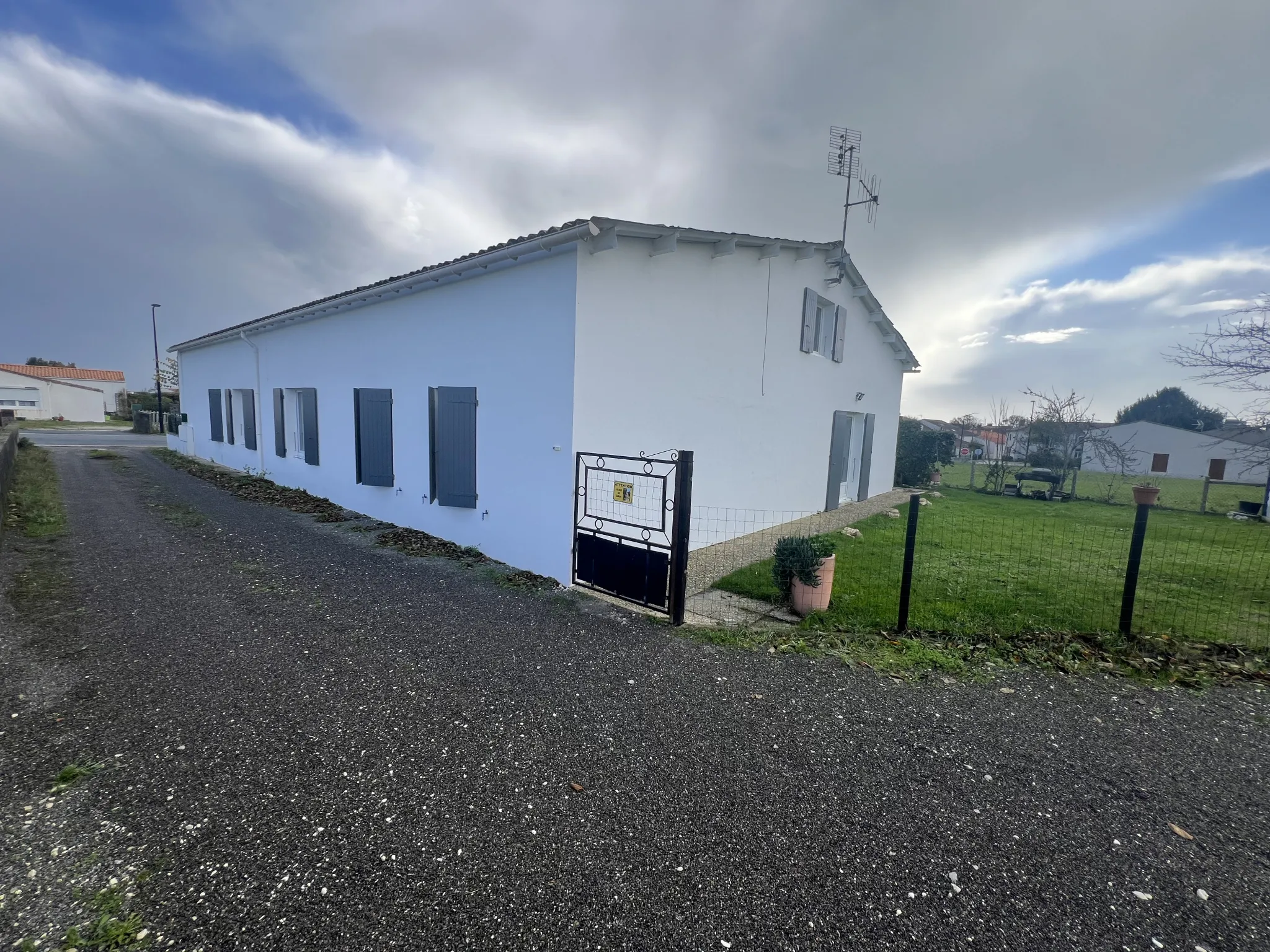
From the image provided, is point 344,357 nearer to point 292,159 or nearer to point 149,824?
point 292,159

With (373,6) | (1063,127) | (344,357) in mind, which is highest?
(373,6)

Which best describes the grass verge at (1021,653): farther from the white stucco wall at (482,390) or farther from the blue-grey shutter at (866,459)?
the blue-grey shutter at (866,459)

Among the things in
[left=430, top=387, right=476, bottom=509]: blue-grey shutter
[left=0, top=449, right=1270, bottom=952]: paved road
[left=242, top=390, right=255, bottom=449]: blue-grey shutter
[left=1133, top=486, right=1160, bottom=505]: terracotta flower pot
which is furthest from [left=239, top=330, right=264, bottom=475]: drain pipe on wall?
[left=1133, top=486, right=1160, bottom=505]: terracotta flower pot

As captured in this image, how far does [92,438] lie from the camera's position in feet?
86.9

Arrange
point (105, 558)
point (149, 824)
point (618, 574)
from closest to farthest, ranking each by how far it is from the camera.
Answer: point (149, 824) < point (618, 574) < point (105, 558)

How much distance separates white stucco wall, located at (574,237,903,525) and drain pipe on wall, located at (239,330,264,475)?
11.5 metres

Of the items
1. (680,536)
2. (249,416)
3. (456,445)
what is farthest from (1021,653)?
(249,416)

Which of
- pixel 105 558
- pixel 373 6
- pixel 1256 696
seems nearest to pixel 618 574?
pixel 1256 696

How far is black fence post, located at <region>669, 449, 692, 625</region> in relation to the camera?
488cm

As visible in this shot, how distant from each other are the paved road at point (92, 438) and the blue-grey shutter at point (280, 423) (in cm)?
1538

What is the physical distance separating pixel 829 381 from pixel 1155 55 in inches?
239

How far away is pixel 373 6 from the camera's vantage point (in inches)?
279

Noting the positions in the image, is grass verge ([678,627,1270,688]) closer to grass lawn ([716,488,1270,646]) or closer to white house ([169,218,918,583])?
grass lawn ([716,488,1270,646])

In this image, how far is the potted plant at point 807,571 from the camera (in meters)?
5.34
